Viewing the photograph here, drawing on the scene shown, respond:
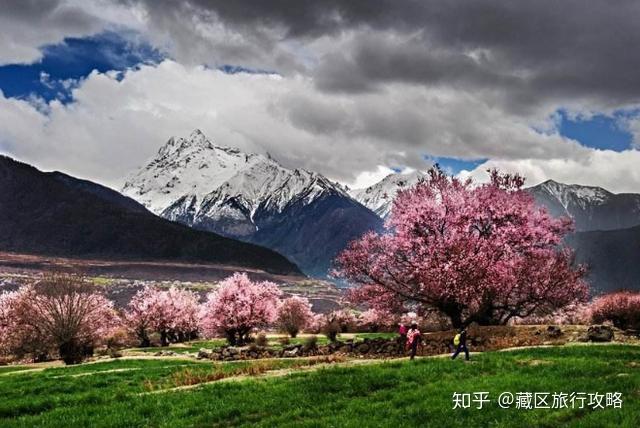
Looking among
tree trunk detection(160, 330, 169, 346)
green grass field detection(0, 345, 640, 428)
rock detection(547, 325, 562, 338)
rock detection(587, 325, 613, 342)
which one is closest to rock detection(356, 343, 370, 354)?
rock detection(547, 325, 562, 338)

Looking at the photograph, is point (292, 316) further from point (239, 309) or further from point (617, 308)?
point (617, 308)

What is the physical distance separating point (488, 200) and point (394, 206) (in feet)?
24.7

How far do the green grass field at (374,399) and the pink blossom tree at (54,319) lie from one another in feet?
102

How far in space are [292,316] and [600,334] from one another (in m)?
63.4

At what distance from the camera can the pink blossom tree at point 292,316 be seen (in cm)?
9111

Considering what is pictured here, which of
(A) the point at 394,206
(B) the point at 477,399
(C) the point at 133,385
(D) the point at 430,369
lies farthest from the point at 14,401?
(A) the point at 394,206

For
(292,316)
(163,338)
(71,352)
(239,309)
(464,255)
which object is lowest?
(163,338)

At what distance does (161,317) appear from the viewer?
80875 mm

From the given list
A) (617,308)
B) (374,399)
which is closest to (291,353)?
(374,399)

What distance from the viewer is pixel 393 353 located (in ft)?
123

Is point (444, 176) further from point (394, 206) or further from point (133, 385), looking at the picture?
point (133, 385)

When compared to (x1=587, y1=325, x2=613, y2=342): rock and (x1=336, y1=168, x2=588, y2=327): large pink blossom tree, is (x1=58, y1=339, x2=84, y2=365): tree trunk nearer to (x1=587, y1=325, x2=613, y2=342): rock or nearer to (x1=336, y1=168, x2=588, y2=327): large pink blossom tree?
(x1=336, y1=168, x2=588, y2=327): large pink blossom tree

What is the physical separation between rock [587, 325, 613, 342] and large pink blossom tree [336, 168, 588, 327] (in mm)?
7086

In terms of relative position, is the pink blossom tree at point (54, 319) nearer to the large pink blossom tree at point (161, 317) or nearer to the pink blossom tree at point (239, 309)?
the large pink blossom tree at point (161, 317)
